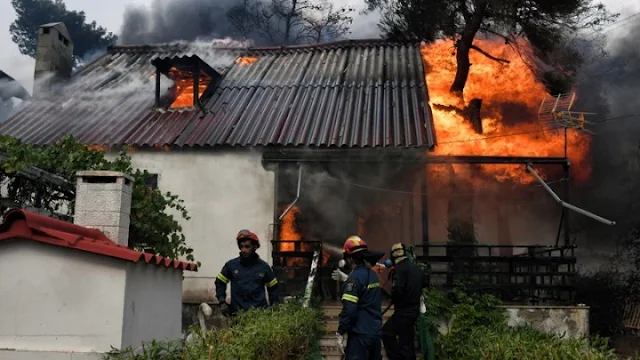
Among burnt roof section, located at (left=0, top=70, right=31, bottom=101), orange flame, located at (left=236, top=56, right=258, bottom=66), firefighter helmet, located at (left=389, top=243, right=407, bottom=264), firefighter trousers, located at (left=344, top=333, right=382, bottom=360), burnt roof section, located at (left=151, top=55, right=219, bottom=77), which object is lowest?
firefighter trousers, located at (left=344, top=333, right=382, bottom=360)

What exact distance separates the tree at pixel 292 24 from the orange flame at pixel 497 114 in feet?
61.0

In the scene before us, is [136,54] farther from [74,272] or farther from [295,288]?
[74,272]

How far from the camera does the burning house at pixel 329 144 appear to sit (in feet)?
41.8

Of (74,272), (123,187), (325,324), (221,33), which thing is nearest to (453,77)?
(325,324)

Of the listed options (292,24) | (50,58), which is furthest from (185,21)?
(50,58)

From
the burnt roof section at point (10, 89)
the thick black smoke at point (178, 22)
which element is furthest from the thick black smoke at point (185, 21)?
the burnt roof section at point (10, 89)

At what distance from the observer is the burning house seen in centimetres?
1275

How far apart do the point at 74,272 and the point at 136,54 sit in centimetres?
1700

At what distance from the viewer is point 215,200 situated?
13.1m

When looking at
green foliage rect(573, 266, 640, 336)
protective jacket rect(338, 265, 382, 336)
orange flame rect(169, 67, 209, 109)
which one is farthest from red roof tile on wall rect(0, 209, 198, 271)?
green foliage rect(573, 266, 640, 336)

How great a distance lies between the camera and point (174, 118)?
15070 mm

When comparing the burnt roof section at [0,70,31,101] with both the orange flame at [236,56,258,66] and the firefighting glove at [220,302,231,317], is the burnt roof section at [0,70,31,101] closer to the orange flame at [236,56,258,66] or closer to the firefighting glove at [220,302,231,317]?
the orange flame at [236,56,258,66]

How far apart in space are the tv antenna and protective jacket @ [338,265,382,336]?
8578 mm

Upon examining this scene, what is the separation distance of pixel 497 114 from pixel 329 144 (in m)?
6.49
